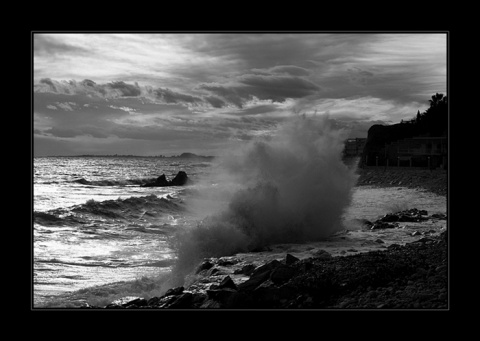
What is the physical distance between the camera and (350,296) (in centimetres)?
455

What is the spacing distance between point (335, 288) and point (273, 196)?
5259 mm

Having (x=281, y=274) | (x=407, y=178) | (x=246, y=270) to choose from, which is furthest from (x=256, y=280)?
(x=407, y=178)

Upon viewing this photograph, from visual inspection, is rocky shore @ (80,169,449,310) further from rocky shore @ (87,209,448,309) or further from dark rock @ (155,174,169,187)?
dark rock @ (155,174,169,187)

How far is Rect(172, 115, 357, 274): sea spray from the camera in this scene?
846 centimetres

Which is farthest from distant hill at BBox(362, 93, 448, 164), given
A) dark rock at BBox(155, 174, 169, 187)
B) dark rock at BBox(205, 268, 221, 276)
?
dark rock at BBox(205, 268, 221, 276)

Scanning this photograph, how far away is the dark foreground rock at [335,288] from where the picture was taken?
4.32 m

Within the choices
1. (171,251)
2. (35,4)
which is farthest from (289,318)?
(171,251)

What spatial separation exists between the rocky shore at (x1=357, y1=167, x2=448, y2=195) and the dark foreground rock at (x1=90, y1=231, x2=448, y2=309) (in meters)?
17.2

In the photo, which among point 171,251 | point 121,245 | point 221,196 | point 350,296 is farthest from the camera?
point 221,196

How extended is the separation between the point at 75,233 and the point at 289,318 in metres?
8.84

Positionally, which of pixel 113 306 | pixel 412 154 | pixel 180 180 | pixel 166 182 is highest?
pixel 412 154

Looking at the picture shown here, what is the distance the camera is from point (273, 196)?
32.5ft

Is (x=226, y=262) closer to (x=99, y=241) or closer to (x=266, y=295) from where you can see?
(x=266, y=295)
